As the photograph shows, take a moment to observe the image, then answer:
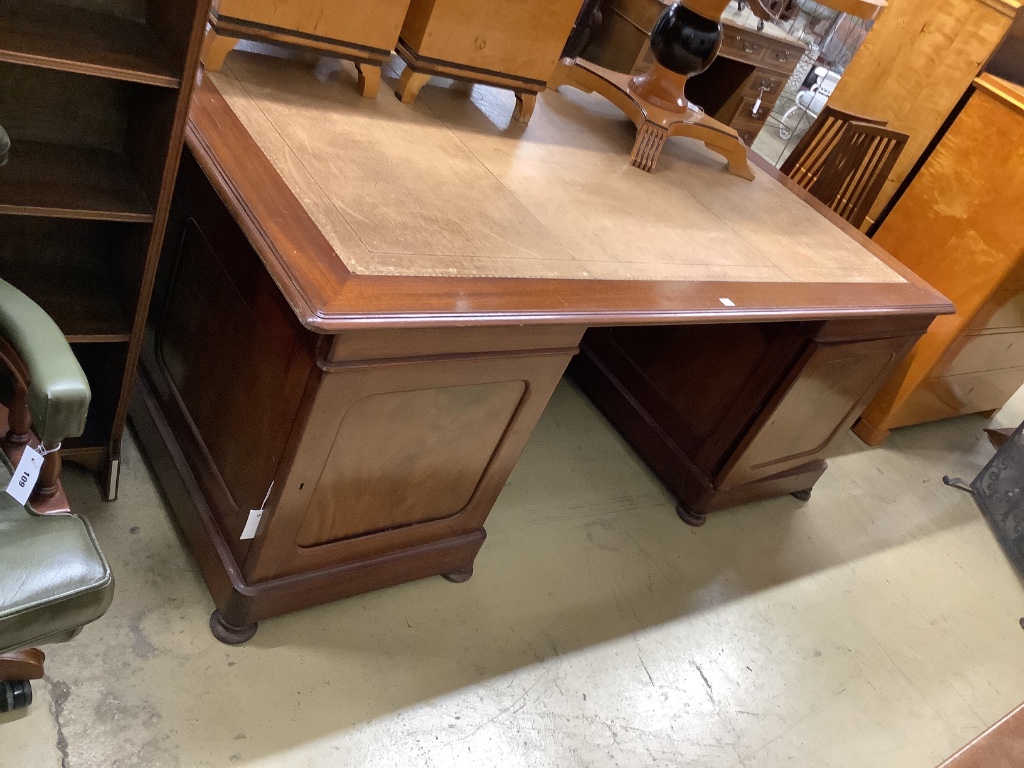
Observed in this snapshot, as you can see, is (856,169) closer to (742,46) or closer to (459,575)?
(742,46)

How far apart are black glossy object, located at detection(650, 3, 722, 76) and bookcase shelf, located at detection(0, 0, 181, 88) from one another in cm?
120

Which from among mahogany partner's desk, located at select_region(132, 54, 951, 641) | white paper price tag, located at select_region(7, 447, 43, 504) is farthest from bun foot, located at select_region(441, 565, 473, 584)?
white paper price tag, located at select_region(7, 447, 43, 504)

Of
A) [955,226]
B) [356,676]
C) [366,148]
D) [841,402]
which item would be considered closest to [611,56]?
[955,226]

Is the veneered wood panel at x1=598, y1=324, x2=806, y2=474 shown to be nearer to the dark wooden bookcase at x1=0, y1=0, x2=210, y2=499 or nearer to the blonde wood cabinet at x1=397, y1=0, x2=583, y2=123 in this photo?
the blonde wood cabinet at x1=397, y1=0, x2=583, y2=123

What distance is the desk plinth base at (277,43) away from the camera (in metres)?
1.49

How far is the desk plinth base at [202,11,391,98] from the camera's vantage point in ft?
4.90

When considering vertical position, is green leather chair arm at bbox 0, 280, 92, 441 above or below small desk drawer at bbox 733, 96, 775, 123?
below

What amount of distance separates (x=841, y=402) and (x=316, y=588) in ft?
5.13

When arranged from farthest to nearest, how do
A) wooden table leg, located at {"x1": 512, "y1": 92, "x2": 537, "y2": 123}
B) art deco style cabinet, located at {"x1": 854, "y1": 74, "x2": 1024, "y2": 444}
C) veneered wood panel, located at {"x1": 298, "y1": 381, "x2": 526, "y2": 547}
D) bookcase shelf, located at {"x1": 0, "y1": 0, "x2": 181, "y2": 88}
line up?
art deco style cabinet, located at {"x1": 854, "y1": 74, "x2": 1024, "y2": 444} < wooden table leg, located at {"x1": 512, "y1": 92, "x2": 537, "y2": 123} < veneered wood panel, located at {"x1": 298, "y1": 381, "x2": 526, "y2": 547} < bookcase shelf, located at {"x1": 0, "y1": 0, "x2": 181, "y2": 88}

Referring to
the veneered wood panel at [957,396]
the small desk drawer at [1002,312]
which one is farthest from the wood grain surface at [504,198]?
the veneered wood panel at [957,396]

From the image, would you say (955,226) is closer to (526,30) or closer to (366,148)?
(526,30)

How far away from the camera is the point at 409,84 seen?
5.79 ft

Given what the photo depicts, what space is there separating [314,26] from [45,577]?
1.07 metres

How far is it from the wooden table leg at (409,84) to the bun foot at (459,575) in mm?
1058
